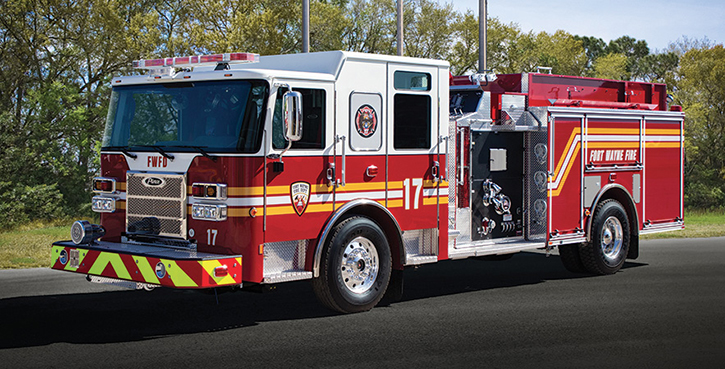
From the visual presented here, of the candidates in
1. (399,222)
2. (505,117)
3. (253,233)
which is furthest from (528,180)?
(253,233)

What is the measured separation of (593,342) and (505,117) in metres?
4.14

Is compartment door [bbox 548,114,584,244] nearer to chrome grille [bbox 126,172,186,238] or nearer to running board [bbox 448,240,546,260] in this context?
running board [bbox 448,240,546,260]

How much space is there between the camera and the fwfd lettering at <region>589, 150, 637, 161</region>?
39.6ft

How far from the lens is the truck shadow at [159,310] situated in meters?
7.98

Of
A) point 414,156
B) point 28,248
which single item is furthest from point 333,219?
point 28,248

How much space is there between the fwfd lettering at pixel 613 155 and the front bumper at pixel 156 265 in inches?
237

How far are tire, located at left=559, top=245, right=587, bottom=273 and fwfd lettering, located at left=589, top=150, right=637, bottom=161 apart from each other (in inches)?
50.9

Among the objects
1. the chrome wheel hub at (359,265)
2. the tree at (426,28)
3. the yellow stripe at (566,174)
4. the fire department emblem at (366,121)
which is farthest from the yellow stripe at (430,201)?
the tree at (426,28)

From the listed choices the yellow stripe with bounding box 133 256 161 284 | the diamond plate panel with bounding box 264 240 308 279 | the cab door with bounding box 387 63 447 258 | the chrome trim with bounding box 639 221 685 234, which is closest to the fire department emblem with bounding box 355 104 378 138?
the cab door with bounding box 387 63 447 258

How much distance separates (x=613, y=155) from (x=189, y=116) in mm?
6528

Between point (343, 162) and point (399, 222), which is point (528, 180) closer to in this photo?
point (399, 222)

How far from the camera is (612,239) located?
41.1ft

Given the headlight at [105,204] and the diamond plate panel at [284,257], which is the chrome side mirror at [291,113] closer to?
the diamond plate panel at [284,257]

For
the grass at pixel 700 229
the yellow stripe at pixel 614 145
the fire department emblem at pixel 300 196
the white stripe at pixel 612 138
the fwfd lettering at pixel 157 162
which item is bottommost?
the grass at pixel 700 229
